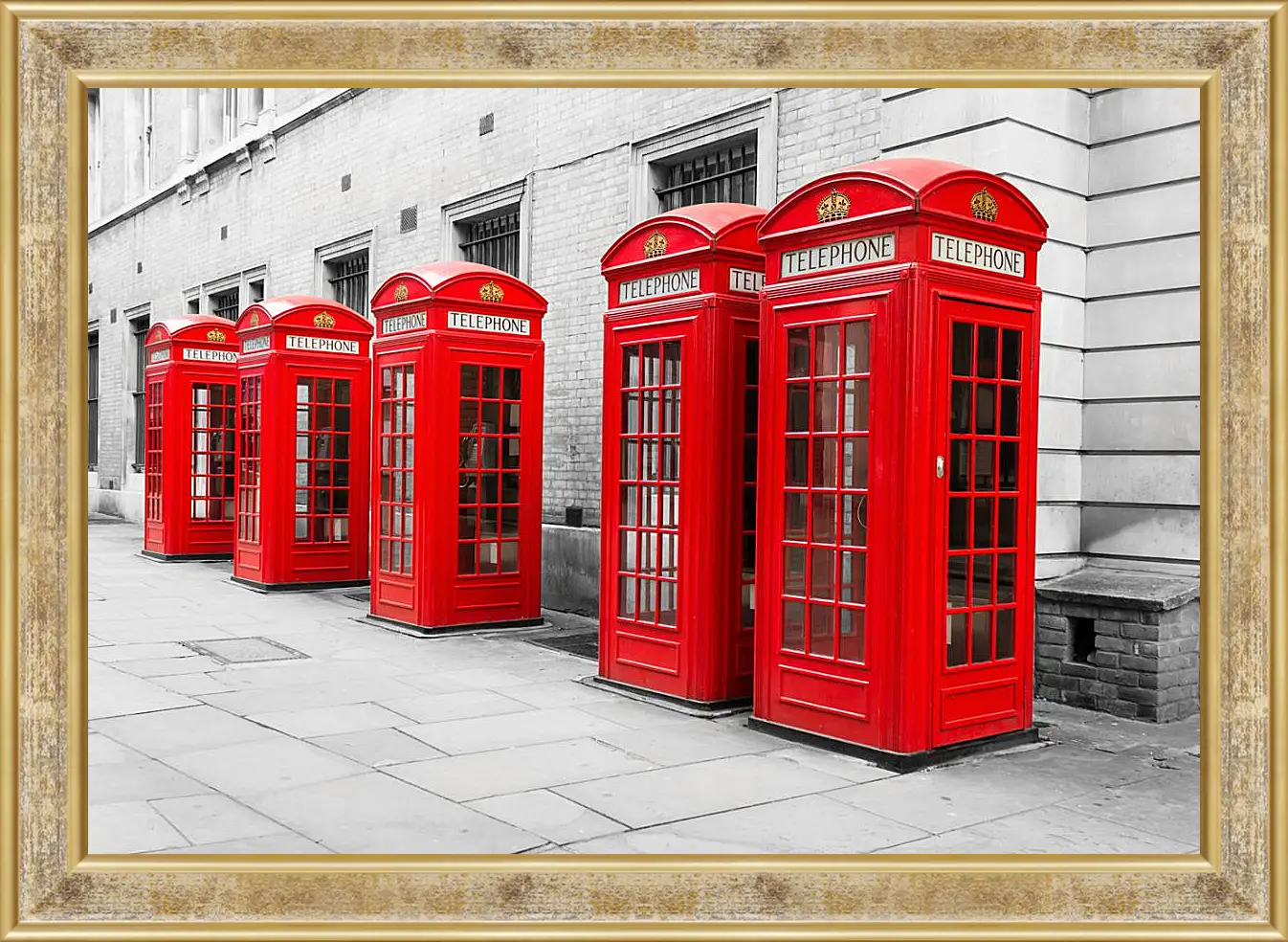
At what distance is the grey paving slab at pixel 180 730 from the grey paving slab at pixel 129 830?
2.87 feet

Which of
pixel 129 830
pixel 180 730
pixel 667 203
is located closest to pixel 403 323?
pixel 667 203

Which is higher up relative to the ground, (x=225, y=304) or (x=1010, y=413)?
(x=225, y=304)

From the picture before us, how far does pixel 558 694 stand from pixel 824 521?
220cm

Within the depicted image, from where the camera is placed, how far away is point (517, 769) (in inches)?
210

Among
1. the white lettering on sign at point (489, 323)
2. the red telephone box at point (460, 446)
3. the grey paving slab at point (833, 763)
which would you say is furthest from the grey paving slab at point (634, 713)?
the white lettering on sign at point (489, 323)

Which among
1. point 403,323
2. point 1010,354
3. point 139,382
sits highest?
point 139,382

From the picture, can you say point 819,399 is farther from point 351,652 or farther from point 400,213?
point 400,213

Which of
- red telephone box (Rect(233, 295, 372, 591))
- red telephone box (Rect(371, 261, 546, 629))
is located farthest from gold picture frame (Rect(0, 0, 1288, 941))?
red telephone box (Rect(233, 295, 372, 591))

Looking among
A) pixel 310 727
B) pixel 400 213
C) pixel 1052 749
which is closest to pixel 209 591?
pixel 400 213

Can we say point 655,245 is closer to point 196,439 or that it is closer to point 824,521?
point 824,521

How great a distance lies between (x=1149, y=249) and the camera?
7.37 metres

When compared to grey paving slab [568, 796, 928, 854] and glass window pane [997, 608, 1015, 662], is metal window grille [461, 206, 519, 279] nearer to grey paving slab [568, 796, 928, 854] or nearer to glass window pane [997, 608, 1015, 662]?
glass window pane [997, 608, 1015, 662]

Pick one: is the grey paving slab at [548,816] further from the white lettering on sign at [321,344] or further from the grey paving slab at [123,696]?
the white lettering on sign at [321,344]

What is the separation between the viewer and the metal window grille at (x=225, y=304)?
Result: 64.4ft
